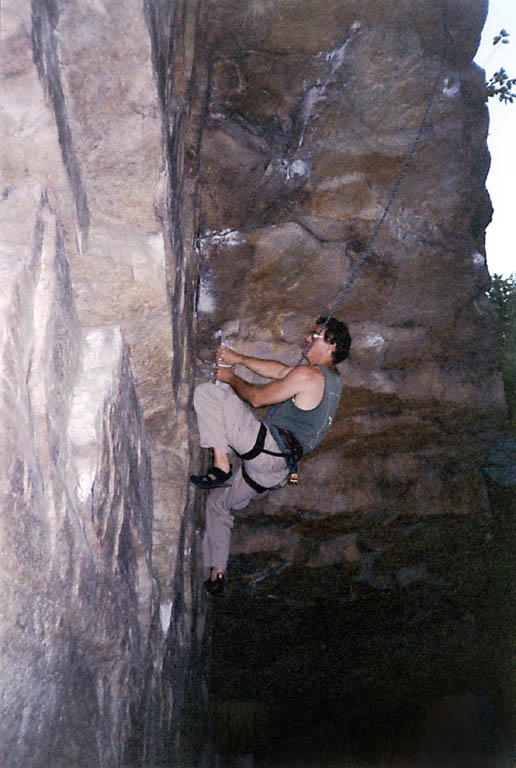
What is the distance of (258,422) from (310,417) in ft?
0.85

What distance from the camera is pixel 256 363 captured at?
2.87 meters

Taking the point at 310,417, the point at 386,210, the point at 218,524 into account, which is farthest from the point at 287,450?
the point at 386,210

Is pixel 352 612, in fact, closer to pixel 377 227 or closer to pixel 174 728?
pixel 174 728

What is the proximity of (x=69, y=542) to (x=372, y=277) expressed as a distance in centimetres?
259

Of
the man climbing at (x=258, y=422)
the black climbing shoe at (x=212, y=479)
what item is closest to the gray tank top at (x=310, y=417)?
the man climbing at (x=258, y=422)

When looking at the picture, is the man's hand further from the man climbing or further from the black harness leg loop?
the black harness leg loop

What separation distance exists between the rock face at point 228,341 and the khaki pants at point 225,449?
0.12 m

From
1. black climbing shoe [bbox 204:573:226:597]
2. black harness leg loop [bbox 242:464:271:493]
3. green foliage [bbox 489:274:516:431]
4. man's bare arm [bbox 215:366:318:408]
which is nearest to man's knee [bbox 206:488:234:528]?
black harness leg loop [bbox 242:464:271:493]

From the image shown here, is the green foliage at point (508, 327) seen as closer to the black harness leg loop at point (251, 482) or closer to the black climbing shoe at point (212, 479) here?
the black harness leg loop at point (251, 482)

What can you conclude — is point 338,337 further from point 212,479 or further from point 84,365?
point 84,365

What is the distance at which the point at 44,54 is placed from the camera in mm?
1031

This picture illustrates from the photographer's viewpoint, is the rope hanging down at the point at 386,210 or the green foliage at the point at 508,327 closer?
the rope hanging down at the point at 386,210

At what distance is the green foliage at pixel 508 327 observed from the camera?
16.0 feet

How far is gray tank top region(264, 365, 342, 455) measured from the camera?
2.67m
